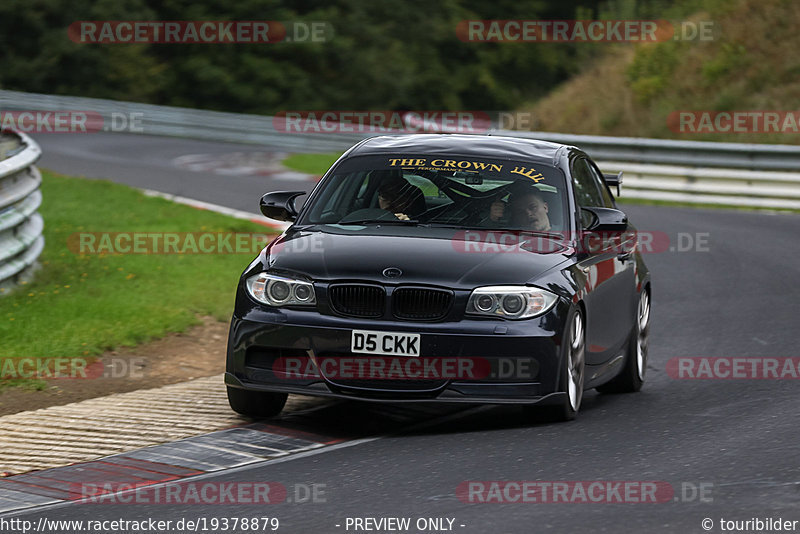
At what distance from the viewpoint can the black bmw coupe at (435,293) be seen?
729cm

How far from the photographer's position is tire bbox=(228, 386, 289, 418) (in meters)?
7.86

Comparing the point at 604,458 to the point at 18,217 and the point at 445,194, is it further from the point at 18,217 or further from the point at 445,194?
the point at 18,217

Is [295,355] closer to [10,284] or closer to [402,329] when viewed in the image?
[402,329]

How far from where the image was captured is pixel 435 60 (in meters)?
67.1

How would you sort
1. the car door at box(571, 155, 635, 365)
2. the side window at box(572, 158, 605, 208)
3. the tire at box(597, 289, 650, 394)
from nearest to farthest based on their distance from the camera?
the car door at box(571, 155, 635, 365), the side window at box(572, 158, 605, 208), the tire at box(597, 289, 650, 394)

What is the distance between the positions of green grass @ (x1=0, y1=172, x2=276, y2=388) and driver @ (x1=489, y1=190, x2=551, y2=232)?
11.0ft

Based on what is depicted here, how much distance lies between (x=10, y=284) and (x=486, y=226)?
5167mm

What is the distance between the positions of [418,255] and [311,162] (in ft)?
71.2

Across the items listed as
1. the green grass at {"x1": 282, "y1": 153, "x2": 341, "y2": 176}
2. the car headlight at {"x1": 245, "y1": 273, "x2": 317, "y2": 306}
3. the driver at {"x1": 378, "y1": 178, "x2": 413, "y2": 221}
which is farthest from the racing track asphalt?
the green grass at {"x1": 282, "y1": 153, "x2": 341, "y2": 176}
